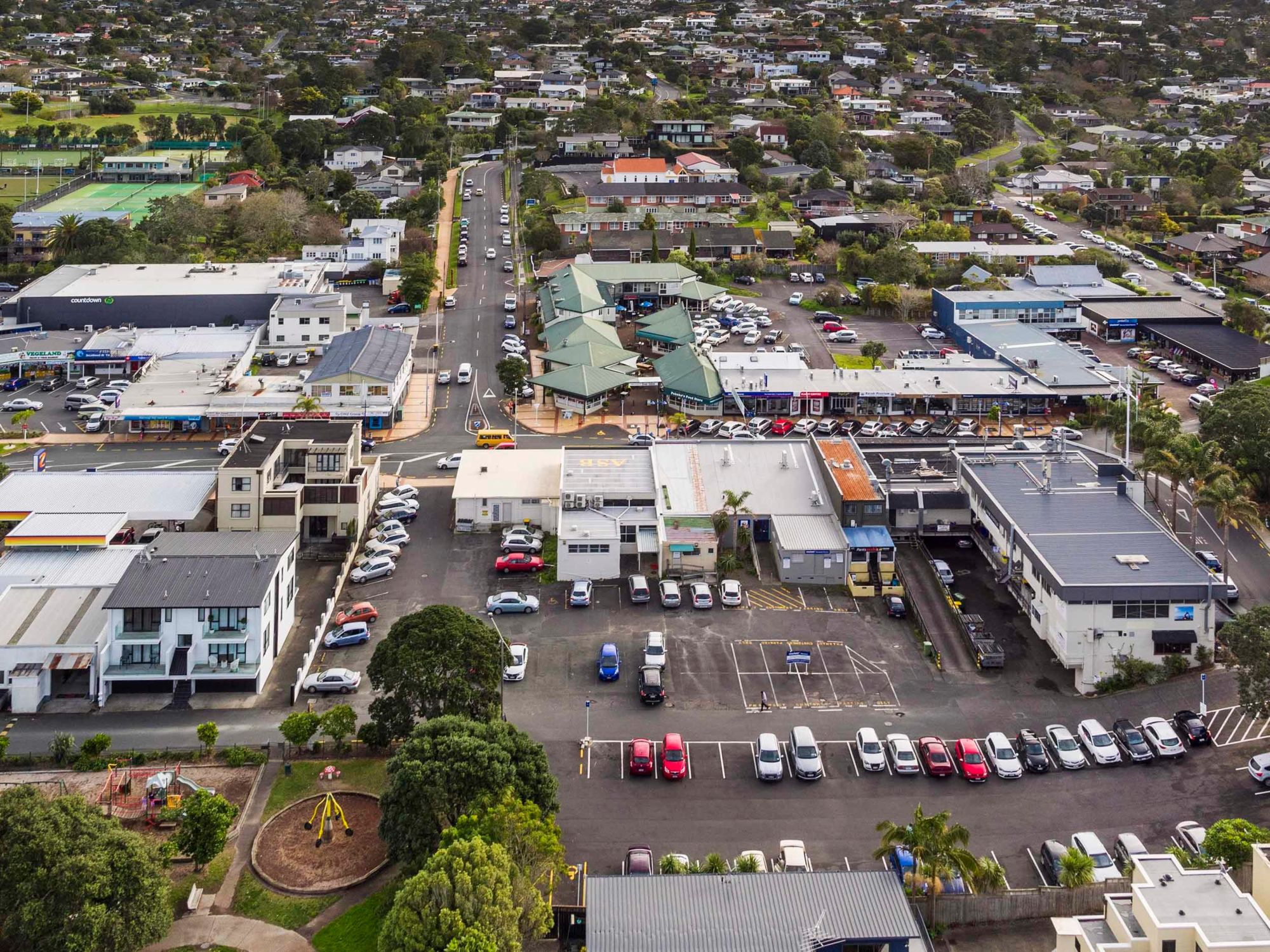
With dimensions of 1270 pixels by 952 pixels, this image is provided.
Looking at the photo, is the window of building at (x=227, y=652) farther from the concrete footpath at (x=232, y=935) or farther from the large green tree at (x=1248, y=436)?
the large green tree at (x=1248, y=436)

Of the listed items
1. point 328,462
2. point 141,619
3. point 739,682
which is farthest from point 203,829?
point 328,462

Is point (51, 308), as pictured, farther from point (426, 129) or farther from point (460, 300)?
point (426, 129)

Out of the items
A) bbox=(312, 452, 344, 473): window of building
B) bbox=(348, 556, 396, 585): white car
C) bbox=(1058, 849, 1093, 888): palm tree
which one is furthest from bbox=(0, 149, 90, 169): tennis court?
bbox=(1058, 849, 1093, 888): palm tree

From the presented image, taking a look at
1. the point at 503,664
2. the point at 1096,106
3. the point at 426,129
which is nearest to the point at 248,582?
the point at 503,664

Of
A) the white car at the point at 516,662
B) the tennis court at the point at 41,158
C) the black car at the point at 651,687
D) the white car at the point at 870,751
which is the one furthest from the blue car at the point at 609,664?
the tennis court at the point at 41,158

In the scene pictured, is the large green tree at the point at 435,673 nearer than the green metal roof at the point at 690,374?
Yes

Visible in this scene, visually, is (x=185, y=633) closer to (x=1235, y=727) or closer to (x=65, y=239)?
(x=1235, y=727)
